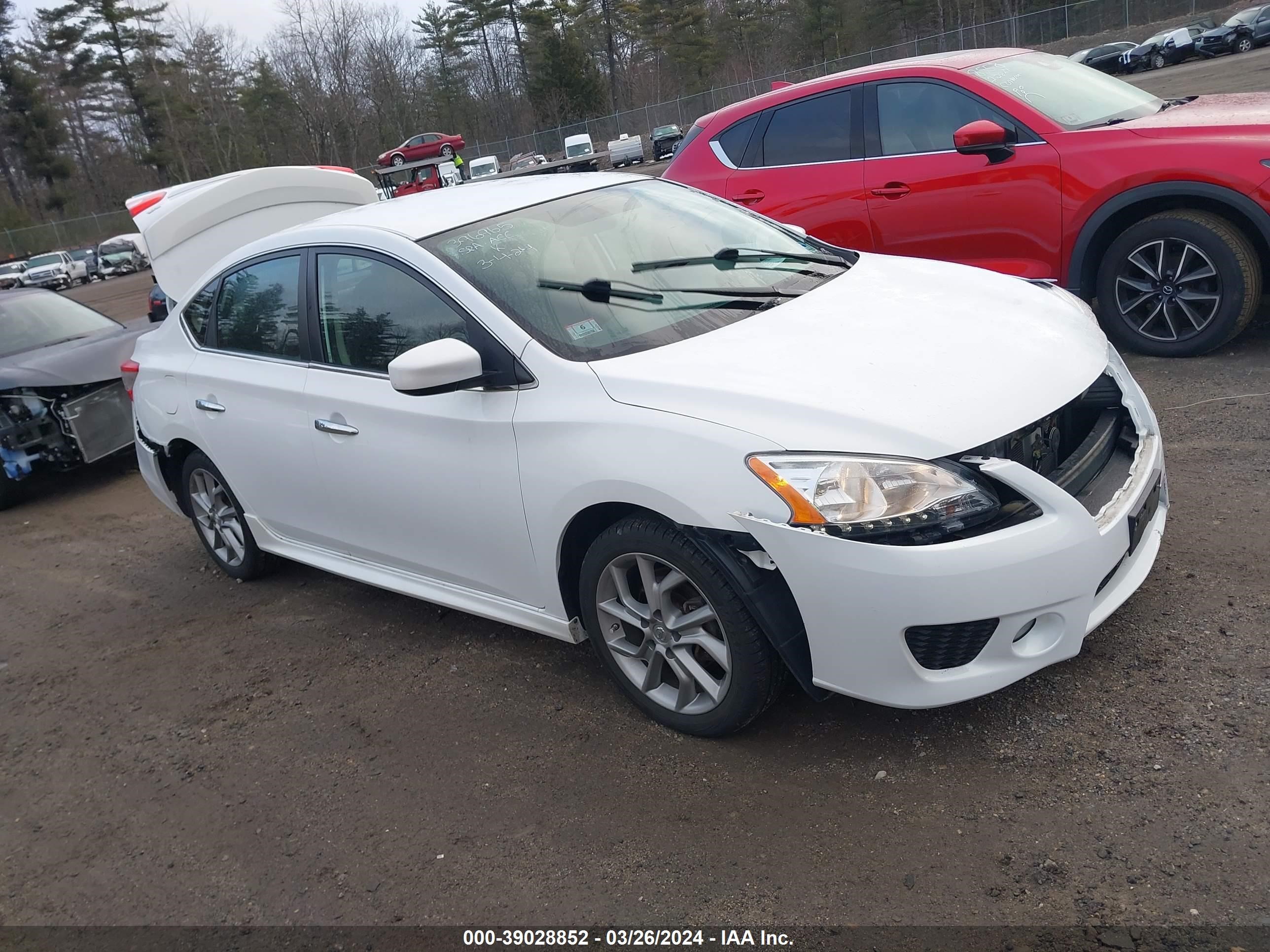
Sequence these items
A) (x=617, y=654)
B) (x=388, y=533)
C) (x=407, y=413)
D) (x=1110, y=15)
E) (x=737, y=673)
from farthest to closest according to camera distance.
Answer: (x=1110, y=15) < (x=388, y=533) < (x=407, y=413) < (x=617, y=654) < (x=737, y=673)

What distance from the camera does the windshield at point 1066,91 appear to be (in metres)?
5.78

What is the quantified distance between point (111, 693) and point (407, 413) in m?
1.96

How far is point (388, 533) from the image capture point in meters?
3.92

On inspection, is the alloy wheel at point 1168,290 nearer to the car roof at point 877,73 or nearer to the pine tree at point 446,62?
the car roof at point 877,73

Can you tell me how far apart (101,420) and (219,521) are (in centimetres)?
303

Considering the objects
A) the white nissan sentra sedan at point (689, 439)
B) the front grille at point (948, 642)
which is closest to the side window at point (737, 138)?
the white nissan sentra sedan at point (689, 439)

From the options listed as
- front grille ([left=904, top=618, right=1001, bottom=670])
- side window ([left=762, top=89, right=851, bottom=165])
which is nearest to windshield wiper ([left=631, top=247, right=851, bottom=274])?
front grille ([left=904, top=618, right=1001, bottom=670])

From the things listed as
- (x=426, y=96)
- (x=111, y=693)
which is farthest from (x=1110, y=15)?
(x=111, y=693)

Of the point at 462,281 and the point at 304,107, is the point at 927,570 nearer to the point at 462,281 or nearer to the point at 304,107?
the point at 462,281

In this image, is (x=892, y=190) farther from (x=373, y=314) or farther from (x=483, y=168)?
(x=483, y=168)

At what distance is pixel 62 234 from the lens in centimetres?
5728

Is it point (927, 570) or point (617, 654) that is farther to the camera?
point (617, 654)

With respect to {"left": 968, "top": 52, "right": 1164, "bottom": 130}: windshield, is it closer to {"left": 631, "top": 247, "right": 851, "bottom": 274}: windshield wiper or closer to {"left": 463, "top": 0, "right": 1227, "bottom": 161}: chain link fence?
{"left": 631, "top": 247, "right": 851, "bottom": 274}: windshield wiper

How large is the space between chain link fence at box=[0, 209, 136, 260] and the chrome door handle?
193 ft
